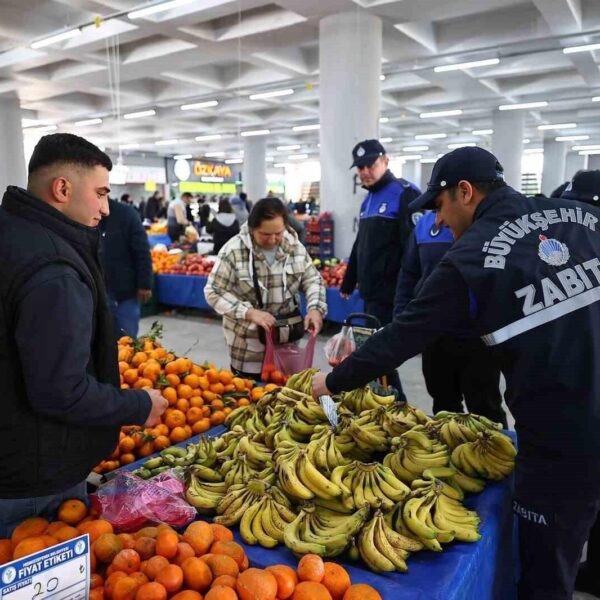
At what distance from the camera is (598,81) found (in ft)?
39.0

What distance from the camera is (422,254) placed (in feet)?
10.8

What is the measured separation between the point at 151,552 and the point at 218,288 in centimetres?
198

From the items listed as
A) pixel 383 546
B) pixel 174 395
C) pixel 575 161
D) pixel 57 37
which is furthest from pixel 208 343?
pixel 575 161

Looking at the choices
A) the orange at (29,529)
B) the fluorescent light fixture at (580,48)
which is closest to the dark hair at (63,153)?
the orange at (29,529)

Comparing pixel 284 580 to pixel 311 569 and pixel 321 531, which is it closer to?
pixel 311 569

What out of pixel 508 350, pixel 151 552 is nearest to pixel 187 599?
pixel 151 552

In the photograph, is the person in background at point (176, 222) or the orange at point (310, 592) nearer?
the orange at point (310, 592)

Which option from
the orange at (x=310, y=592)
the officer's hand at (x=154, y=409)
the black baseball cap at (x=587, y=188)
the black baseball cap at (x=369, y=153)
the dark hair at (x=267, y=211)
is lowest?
the orange at (x=310, y=592)

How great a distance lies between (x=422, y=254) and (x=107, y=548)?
240 cm

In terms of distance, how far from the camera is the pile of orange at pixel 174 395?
90.1 inches

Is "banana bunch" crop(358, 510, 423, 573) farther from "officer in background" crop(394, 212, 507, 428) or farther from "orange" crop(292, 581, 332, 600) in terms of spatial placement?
"officer in background" crop(394, 212, 507, 428)

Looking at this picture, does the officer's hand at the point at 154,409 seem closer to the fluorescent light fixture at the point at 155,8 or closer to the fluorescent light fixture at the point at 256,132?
the fluorescent light fixture at the point at 155,8

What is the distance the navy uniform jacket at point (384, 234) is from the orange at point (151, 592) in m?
3.08

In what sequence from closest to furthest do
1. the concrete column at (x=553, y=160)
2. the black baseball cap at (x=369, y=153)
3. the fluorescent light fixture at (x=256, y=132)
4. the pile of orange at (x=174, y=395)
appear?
the pile of orange at (x=174, y=395), the black baseball cap at (x=369, y=153), the fluorescent light fixture at (x=256, y=132), the concrete column at (x=553, y=160)
